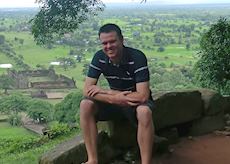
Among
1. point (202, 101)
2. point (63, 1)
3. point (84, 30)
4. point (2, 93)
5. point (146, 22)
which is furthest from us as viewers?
point (146, 22)

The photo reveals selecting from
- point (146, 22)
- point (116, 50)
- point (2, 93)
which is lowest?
point (2, 93)

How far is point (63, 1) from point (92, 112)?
498 centimetres

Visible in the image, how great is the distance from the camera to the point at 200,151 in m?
5.45

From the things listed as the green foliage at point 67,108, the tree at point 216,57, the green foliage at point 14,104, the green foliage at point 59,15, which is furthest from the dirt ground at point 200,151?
the green foliage at point 14,104

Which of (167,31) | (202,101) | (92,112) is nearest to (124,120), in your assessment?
(92,112)

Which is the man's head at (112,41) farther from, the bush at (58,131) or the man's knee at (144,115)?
the bush at (58,131)

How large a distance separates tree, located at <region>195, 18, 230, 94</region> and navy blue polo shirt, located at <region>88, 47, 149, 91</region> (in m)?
5.99

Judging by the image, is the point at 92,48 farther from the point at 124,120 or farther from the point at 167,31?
the point at 124,120

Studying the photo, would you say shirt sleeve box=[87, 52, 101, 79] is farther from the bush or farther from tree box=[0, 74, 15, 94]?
tree box=[0, 74, 15, 94]

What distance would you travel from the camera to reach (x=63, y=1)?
29.1 ft

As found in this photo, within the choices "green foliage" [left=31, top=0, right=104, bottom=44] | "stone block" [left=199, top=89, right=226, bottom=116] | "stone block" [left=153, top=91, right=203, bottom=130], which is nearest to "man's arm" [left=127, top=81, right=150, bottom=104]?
"stone block" [left=153, top=91, right=203, bottom=130]

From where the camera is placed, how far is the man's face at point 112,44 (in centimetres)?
429

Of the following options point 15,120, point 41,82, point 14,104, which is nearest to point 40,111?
point 15,120

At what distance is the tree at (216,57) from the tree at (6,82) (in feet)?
52.6
